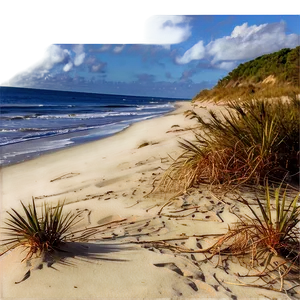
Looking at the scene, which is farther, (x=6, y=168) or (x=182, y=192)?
(x=6, y=168)

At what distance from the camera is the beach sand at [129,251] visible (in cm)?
205

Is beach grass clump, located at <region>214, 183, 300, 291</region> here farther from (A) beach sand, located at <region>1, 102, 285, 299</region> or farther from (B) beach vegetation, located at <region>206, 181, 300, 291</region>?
(A) beach sand, located at <region>1, 102, 285, 299</region>

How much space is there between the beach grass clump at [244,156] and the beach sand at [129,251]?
275 millimetres

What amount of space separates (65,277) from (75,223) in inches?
Result: 43.9

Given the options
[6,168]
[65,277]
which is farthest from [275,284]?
[6,168]

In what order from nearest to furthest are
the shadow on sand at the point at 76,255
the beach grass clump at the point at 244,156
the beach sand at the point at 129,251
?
the beach sand at the point at 129,251 → the shadow on sand at the point at 76,255 → the beach grass clump at the point at 244,156

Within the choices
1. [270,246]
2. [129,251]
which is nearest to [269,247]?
[270,246]

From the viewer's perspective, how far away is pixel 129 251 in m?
2.48

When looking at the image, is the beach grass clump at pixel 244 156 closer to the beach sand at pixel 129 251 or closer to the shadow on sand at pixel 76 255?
the beach sand at pixel 129 251

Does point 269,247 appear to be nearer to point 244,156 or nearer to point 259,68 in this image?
point 244,156

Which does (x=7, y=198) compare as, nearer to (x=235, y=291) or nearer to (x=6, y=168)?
(x=6, y=168)

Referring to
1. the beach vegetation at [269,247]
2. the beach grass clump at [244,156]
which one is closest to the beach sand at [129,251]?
the beach vegetation at [269,247]

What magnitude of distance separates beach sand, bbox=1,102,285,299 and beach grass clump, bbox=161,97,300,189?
10.8 inches

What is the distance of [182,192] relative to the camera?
Result: 12.3ft
